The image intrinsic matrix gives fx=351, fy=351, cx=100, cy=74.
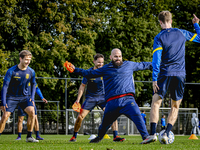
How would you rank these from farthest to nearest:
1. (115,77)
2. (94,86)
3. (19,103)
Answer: (94,86)
(19,103)
(115,77)

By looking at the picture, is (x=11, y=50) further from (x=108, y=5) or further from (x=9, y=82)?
(x=9, y=82)

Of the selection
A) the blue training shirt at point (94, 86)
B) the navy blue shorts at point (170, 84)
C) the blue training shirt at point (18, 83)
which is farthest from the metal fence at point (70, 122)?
the navy blue shorts at point (170, 84)

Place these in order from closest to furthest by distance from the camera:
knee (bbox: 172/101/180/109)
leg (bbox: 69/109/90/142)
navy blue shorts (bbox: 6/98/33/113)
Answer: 1. knee (bbox: 172/101/180/109)
2. navy blue shorts (bbox: 6/98/33/113)
3. leg (bbox: 69/109/90/142)

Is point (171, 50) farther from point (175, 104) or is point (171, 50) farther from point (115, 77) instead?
point (115, 77)

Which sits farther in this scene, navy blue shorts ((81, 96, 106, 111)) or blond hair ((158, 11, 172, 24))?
navy blue shorts ((81, 96, 106, 111))

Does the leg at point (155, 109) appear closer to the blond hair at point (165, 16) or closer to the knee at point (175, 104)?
the knee at point (175, 104)

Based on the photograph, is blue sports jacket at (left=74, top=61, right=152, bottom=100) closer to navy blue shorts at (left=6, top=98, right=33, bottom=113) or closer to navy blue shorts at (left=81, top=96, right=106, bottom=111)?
navy blue shorts at (left=6, top=98, right=33, bottom=113)

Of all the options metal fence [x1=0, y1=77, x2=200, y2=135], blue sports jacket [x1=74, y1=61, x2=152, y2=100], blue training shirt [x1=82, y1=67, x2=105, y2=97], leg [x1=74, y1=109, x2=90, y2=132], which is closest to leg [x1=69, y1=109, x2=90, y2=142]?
leg [x1=74, y1=109, x2=90, y2=132]

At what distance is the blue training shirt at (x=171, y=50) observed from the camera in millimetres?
6910

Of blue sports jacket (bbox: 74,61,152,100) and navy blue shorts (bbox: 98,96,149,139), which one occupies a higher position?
blue sports jacket (bbox: 74,61,152,100)

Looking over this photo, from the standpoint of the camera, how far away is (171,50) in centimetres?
700

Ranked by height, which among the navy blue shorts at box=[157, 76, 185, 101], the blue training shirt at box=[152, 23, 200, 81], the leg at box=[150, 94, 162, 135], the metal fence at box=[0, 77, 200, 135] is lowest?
the metal fence at box=[0, 77, 200, 135]

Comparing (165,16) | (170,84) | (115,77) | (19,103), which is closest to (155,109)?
(170,84)

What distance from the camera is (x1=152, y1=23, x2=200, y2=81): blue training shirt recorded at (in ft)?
22.7
